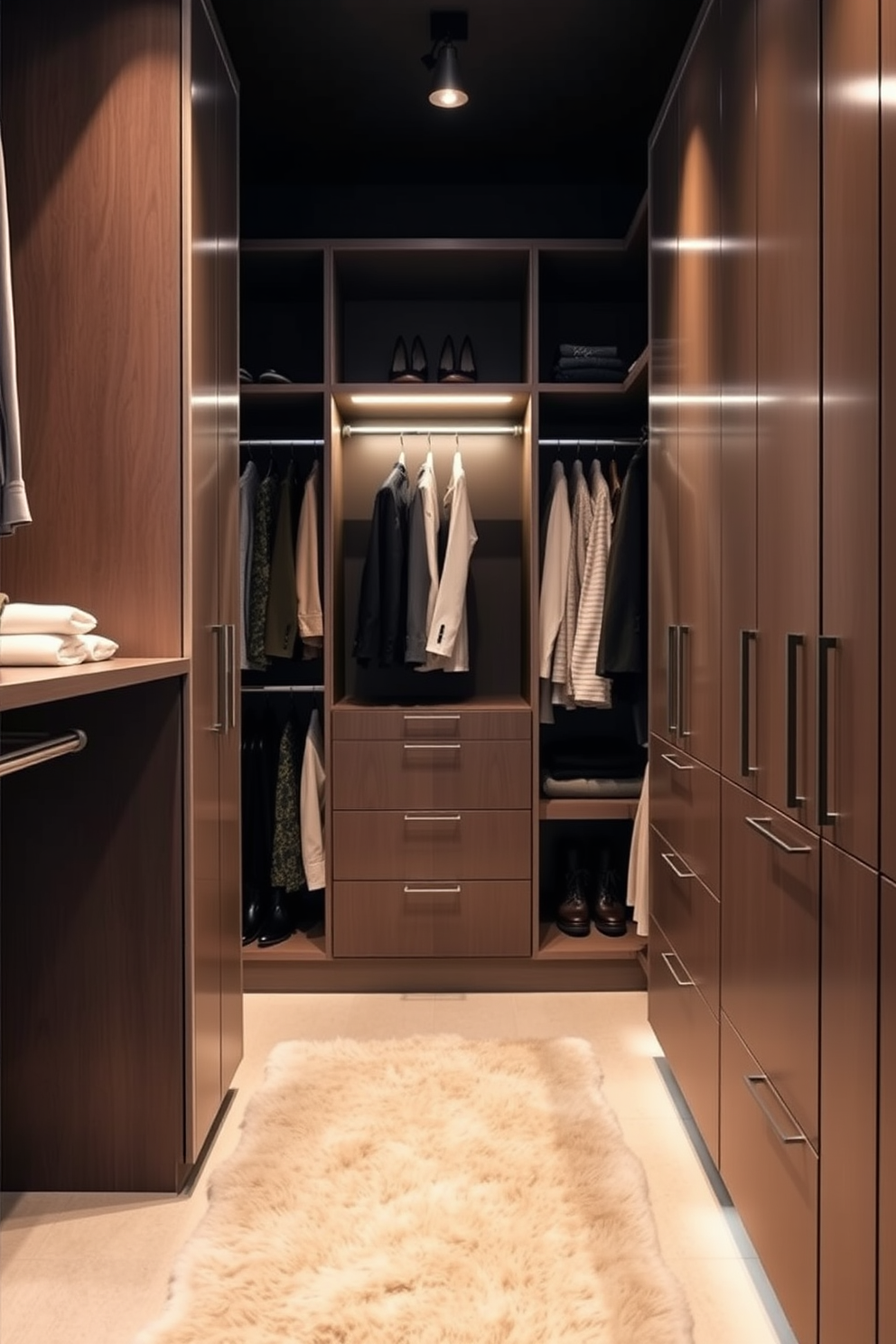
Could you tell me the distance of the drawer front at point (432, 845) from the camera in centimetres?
318

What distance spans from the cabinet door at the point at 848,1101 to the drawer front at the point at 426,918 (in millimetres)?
1838

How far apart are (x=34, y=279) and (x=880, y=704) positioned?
1.84 meters

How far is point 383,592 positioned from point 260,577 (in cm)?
43

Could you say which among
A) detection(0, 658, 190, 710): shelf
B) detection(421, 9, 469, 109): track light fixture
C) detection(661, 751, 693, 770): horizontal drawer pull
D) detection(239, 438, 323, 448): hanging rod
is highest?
detection(421, 9, 469, 109): track light fixture

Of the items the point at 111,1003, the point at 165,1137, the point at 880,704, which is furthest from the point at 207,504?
the point at 880,704

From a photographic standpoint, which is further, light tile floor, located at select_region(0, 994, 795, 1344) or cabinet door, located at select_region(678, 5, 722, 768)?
cabinet door, located at select_region(678, 5, 722, 768)

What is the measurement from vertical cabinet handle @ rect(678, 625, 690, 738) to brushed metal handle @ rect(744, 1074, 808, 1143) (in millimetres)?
785

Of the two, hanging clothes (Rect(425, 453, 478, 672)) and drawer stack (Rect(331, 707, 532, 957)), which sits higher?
hanging clothes (Rect(425, 453, 478, 672))

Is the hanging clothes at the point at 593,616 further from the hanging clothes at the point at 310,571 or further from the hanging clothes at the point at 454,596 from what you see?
the hanging clothes at the point at 310,571

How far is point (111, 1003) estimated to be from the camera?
2023 millimetres

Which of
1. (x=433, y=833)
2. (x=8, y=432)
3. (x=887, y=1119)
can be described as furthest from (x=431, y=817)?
(x=887, y=1119)

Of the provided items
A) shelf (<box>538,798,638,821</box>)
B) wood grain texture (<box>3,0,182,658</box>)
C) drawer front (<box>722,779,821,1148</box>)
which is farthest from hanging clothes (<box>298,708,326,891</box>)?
drawer front (<box>722,779,821,1148</box>)

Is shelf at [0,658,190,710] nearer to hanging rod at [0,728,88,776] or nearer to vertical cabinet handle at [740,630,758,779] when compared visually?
hanging rod at [0,728,88,776]

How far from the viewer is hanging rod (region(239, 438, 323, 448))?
340 centimetres
